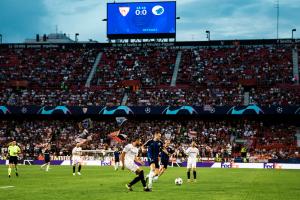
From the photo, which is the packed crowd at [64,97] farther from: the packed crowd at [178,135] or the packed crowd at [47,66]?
the packed crowd at [178,135]

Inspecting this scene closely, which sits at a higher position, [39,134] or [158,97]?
[158,97]

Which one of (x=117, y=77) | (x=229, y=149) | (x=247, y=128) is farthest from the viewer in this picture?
(x=117, y=77)

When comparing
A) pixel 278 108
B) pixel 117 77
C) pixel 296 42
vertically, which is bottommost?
pixel 278 108

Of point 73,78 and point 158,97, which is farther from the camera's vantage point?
point 73,78

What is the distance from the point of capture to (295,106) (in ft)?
226

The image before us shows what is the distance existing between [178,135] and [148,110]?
6040 mm

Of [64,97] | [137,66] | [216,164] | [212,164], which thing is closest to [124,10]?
[137,66]

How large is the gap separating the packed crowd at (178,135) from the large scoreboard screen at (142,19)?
52.2ft

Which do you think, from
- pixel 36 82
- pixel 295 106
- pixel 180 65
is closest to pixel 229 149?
pixel 295 106

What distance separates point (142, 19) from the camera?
8362 cm

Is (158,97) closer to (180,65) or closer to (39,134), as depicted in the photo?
(180,65)

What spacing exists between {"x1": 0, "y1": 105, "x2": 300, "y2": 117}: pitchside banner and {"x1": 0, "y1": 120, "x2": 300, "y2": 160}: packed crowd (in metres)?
1.54

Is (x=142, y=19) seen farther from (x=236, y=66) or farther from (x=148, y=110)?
(x=148, y=110)

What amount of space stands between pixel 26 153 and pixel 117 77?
59.9ft
